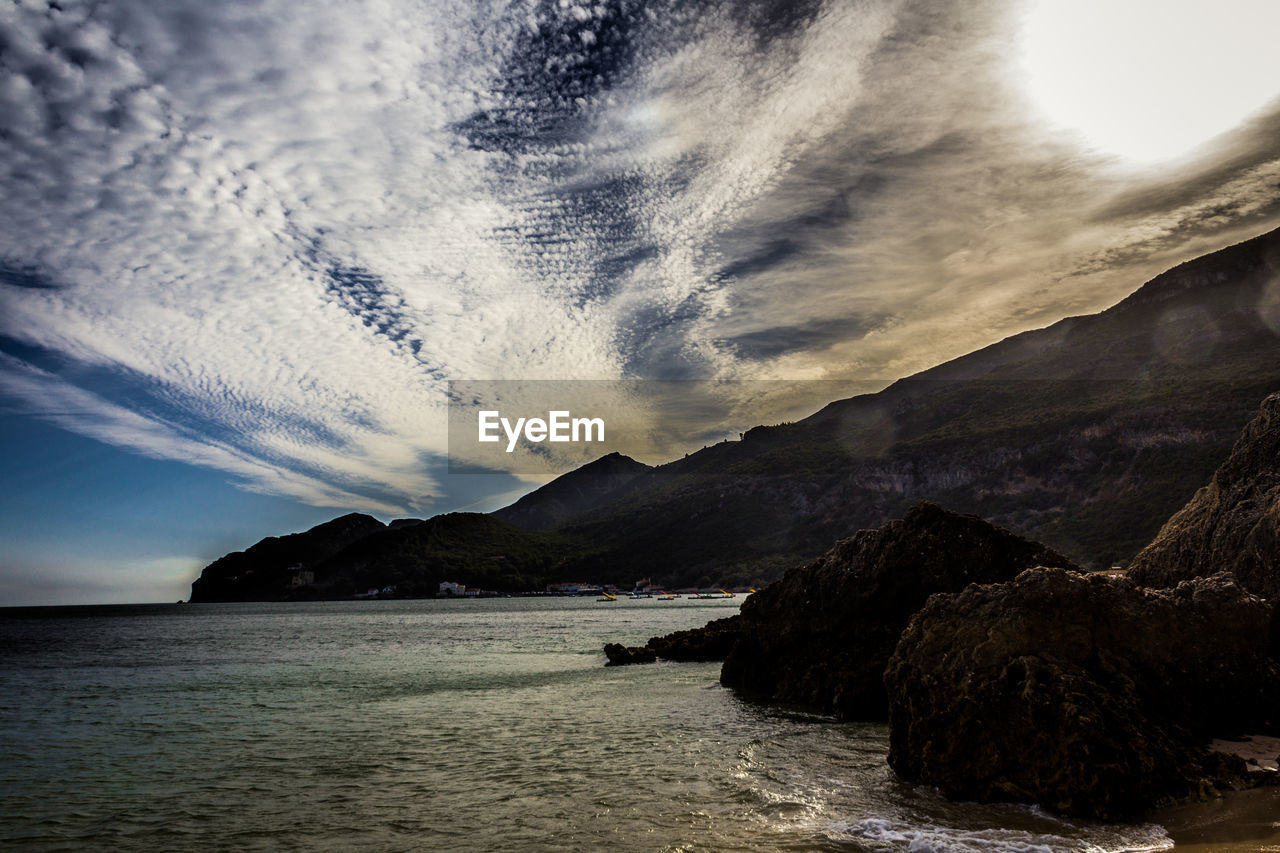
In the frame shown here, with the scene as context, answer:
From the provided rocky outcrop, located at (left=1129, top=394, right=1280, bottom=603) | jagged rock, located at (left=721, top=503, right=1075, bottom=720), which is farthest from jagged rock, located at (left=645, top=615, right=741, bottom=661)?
rocky outcrop, located at (left=1129, top=394, right=1280, bottom=603)

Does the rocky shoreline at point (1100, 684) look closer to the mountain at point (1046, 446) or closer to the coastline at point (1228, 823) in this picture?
the coastline at point (1228, 823)

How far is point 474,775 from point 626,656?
2085 cm

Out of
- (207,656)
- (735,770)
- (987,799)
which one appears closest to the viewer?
(987,799)

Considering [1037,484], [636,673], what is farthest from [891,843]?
[1037,484]

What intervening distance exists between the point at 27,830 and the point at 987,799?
1393 cm

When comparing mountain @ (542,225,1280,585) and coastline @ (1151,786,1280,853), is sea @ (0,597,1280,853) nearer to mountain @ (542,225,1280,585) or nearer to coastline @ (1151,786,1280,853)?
coastline @ (1151,786,1280,853)

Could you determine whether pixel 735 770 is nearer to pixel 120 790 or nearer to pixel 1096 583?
pixel 1096 583

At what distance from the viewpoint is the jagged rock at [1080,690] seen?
880cm

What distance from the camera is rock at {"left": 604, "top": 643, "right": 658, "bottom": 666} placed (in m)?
32.4

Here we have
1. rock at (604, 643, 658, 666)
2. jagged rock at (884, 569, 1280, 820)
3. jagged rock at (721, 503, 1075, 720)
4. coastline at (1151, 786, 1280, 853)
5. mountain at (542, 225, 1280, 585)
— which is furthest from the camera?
mountain at (542, 225, 1280, 585)

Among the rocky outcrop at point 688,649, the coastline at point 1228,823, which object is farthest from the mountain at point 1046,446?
the coastline at point 1228,823

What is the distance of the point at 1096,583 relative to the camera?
1078 cm

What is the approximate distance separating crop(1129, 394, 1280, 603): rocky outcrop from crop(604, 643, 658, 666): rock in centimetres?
2029

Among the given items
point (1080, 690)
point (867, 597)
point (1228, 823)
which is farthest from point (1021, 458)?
point (1228, 823)
